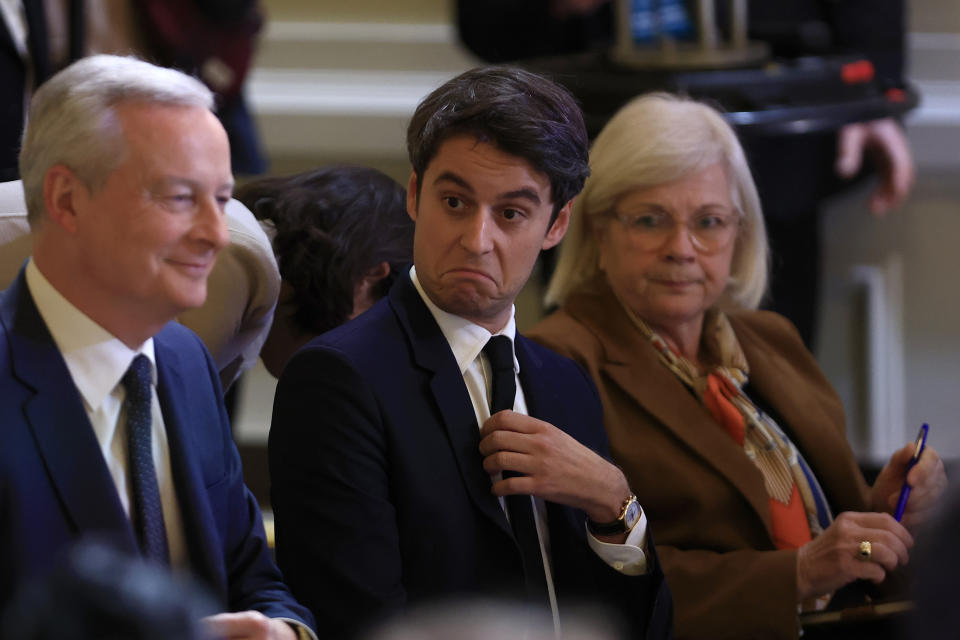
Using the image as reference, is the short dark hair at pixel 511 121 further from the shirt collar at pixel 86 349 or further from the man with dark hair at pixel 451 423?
the shirt collar at pixel 86 349

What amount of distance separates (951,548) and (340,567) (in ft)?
2.23

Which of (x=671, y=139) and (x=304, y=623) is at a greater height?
(x=671, y=139)

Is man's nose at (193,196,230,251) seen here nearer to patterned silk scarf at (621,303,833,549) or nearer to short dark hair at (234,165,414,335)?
short dark hair at (234,165,414,335)

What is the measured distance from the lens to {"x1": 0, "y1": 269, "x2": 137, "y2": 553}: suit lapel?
3.67 ft

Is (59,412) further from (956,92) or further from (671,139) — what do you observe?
(956,92)

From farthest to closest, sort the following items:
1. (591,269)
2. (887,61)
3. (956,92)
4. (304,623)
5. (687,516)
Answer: (956,92) < (887,61) < (591,269) < (687,516) < (304,623)

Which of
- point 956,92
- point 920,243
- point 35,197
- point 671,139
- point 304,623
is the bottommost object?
point 920,243

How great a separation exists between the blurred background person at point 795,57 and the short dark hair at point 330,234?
133 centimetres

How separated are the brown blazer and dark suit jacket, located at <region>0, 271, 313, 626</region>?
0.59 m

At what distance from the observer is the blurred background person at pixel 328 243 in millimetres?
1681

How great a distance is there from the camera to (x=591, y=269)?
1950 millimetres

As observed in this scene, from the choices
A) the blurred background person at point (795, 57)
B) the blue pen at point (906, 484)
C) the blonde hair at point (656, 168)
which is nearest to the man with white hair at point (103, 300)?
the blonde hair at point (656, 168)

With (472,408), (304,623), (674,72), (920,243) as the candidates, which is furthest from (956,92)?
(304,623)

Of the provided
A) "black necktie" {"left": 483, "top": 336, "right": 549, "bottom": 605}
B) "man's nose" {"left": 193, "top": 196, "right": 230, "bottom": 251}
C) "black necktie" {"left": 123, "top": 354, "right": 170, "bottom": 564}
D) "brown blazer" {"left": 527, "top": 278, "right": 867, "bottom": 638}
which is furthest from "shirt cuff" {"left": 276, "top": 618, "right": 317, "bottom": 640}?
"brown blazer" {"left": 527, "top": 278, "right": 867, "bottom": 638}
